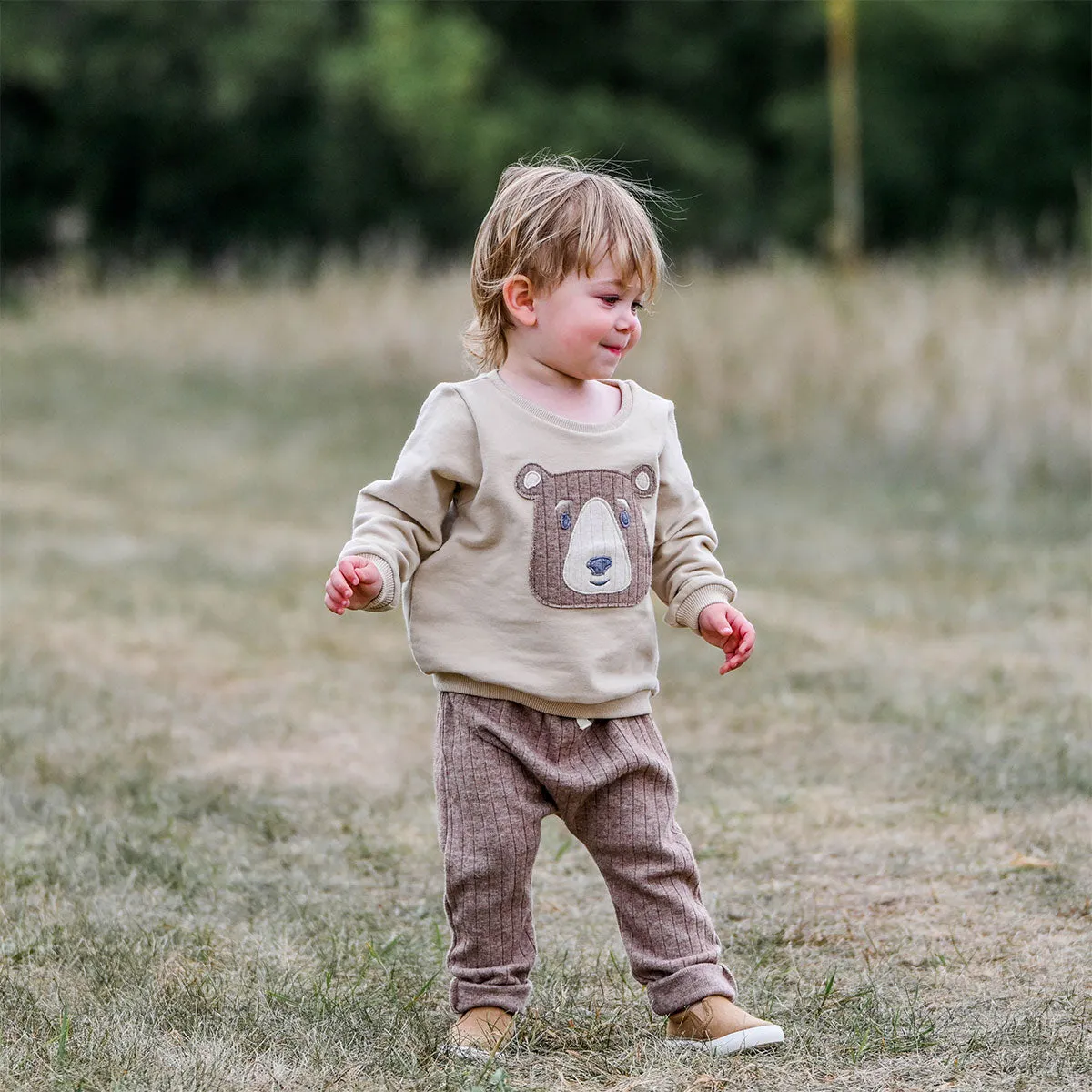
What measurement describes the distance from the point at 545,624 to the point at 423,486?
0.31 meters

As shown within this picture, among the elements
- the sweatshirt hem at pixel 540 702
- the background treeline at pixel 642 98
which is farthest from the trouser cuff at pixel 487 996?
the background treeline at pixel 642 98

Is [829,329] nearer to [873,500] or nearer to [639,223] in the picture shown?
[873,500]

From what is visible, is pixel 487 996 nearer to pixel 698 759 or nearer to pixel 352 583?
pixel 352 583

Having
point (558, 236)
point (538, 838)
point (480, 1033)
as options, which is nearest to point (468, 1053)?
point (480, 1033)

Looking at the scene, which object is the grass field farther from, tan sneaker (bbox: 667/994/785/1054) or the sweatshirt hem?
the sweatshirt hem

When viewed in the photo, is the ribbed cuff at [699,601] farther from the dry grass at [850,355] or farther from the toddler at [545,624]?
the dry grass at [850,355]

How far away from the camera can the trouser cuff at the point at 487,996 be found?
2.83m

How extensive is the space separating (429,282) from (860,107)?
10.4 meters

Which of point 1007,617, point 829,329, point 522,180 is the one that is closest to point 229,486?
point 829,329

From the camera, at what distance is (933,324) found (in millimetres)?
10359

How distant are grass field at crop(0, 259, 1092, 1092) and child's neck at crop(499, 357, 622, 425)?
1064mm

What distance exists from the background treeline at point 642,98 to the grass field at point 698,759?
12.2 metres

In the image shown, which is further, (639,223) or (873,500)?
(873,500)

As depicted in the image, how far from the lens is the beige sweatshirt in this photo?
2801mm
